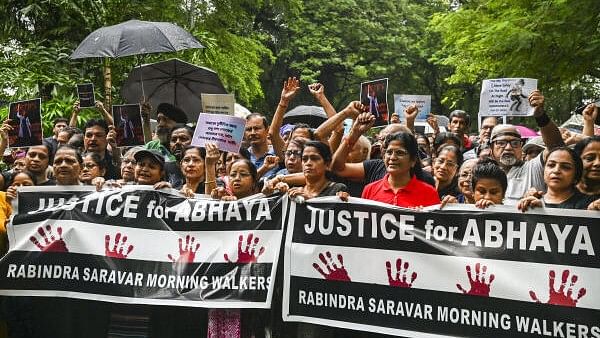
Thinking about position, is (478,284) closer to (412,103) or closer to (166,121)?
(166,121)

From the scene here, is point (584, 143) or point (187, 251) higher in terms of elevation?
point (584, 143)

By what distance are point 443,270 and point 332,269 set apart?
0.81 m

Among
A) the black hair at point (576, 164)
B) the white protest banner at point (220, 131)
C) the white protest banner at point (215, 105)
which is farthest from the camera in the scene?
the white protest banner at point (215, 105)

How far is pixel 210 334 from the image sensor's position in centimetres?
570

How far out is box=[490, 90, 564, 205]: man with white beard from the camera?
20.9ft

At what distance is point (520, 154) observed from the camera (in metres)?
6.86

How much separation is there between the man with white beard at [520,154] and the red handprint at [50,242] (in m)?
3.58

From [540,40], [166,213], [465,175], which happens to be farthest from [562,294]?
[540,40]

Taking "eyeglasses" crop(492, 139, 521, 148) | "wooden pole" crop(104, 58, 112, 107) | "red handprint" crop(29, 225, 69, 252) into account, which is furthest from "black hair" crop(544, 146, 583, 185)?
"wooden pole" crop(104, 58, 112, 107)

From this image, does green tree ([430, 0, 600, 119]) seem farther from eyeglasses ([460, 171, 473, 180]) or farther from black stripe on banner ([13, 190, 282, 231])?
black stripe on banner ([13, 190, 282, 231])

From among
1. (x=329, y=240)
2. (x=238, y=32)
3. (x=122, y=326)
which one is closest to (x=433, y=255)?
(x=329, y=240)

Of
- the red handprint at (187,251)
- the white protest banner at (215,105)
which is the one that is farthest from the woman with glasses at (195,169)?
the white protest banner at (215,105)

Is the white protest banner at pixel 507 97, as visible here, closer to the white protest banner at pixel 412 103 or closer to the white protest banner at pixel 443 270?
the white protest banner at pixel 412 103

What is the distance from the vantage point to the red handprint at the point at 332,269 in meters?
5.42
